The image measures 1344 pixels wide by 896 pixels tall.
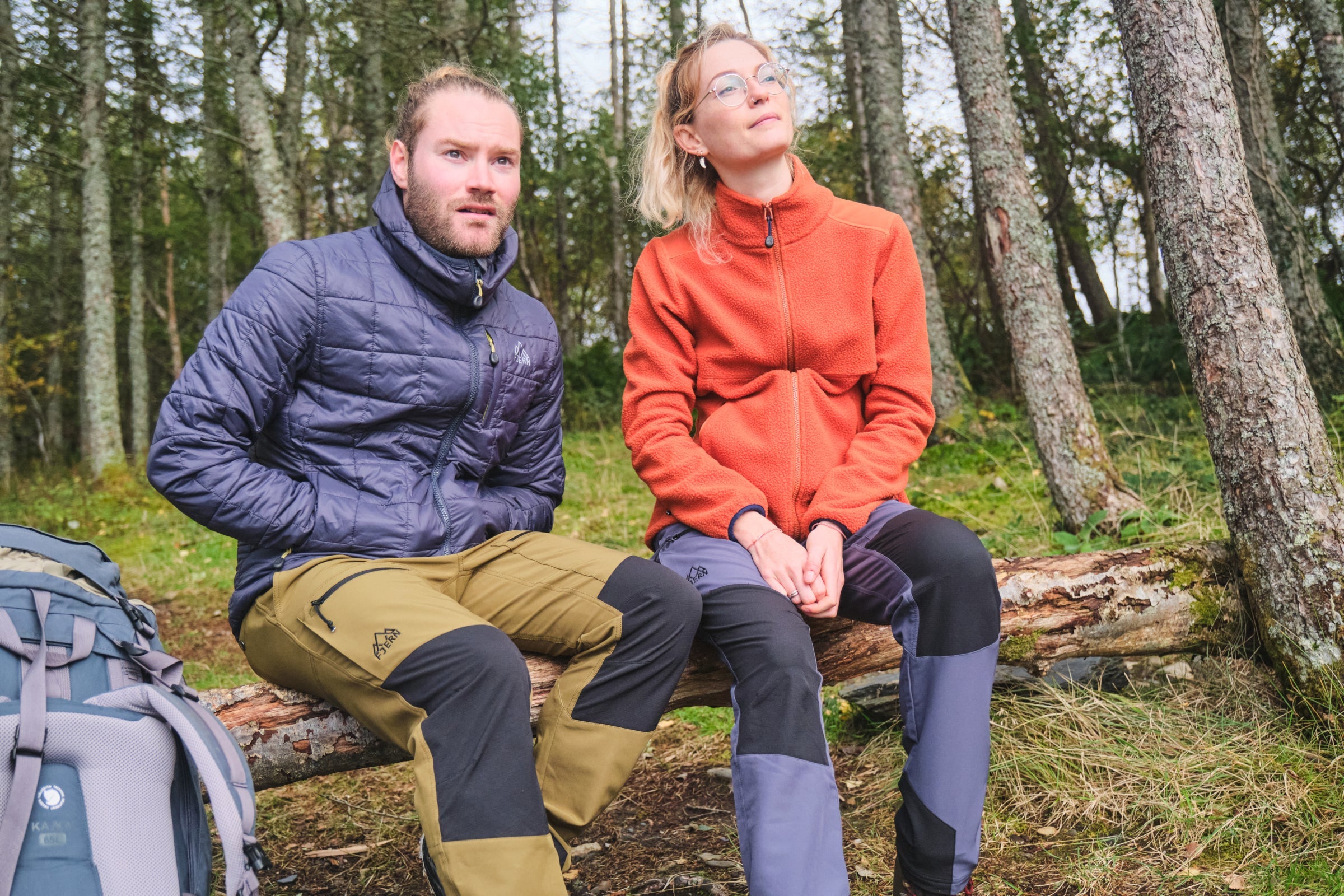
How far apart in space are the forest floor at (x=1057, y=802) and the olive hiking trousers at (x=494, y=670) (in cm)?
79

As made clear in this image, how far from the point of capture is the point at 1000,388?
11.3 m

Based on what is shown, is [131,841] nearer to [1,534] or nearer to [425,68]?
[1,534]

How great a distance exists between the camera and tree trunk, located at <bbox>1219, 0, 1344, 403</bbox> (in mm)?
6586

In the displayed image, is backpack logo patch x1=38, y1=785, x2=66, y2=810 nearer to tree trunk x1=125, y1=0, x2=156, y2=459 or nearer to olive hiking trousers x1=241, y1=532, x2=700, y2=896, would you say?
olive hiking trousers x1=241, y1=532, x2=700, y2=896

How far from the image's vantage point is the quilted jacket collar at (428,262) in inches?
97.6

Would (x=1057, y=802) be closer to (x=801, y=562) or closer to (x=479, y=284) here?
(x=801, y=562)

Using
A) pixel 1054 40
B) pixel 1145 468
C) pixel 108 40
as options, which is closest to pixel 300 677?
pixel 1145 468

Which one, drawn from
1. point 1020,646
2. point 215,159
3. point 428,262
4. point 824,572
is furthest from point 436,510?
point 215,159

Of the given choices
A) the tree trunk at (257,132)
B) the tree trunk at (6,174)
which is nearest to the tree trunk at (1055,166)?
the tree trunk at (257,132)

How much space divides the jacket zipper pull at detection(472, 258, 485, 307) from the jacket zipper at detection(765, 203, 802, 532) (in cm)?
81

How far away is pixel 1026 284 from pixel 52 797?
4.07m

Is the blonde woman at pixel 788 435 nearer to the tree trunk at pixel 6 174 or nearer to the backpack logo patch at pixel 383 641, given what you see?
the backpack logo patch at pixel 383 641

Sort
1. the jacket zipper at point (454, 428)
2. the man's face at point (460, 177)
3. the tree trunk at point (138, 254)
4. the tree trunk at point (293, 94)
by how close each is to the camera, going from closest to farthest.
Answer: the jacket zipper at point (454, 428), the man's face at point (460, 177), the tree trunk at point (293, 94), the tree trunk at point (138, 254)

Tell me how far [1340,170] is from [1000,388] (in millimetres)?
→ 3958
